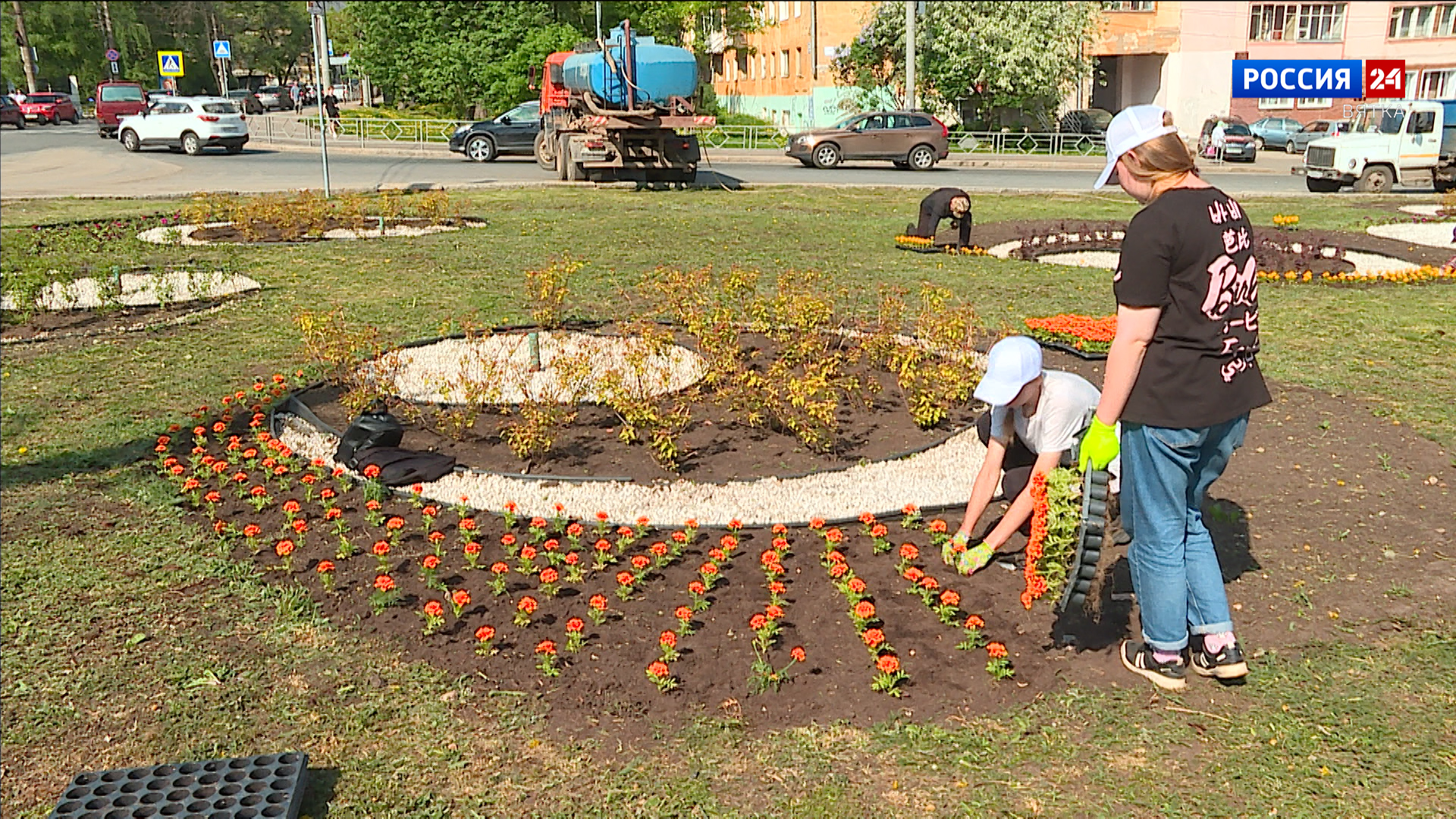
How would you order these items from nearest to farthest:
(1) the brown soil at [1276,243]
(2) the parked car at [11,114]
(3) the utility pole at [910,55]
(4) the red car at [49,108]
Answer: (1) the brown soil at [1276,243]
(3) the utility pole at [910,55]
(2) the parked car at [11,114]
(4) the red car at [49,108]

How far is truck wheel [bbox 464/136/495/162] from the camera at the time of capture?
101ft

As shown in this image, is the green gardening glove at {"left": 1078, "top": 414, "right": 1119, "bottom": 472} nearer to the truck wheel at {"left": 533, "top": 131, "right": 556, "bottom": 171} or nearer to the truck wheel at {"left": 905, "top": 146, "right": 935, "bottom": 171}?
the truck wheel at {"left": 533, "top": 131, "right": 556, "bottom": 171}

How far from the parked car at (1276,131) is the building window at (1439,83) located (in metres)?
12.1

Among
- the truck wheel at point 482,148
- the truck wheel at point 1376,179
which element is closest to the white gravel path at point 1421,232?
the truck wheel at point 1376,179

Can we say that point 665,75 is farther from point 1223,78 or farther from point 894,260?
point 1223,78

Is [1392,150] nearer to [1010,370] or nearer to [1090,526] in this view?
[1010,370]

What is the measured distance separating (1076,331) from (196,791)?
23.9 ft

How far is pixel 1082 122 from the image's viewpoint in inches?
1784

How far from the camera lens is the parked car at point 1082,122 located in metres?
44.4

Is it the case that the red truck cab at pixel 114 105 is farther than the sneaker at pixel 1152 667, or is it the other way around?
the red truck cab at pixel 114 105

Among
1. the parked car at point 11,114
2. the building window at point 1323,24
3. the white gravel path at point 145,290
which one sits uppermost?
the building window at point 1323,24

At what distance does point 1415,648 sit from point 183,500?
5.45 meters

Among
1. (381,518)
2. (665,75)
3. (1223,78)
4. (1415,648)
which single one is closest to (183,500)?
(381,518)

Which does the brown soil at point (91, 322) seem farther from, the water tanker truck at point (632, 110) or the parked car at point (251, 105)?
the parked car at point (251, 105)
